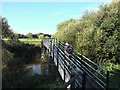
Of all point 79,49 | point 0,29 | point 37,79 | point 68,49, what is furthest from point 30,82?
point 0,29

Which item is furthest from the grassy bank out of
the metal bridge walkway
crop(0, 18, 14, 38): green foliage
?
the metal bridge walkway

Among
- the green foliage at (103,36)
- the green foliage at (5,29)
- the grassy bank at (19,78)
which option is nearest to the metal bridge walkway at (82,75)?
the grassy bank at (19,78)

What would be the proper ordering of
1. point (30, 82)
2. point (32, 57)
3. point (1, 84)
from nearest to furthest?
point (1, 84), point (30, 82), point (32, 57)

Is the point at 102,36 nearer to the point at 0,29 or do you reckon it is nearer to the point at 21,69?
the point at 21,69

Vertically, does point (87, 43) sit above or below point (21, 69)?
above

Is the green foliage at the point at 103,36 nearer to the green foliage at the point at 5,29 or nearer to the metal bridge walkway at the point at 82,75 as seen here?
the metal bridge walkway at the point at 82,75

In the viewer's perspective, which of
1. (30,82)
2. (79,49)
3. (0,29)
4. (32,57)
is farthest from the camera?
(32,57)

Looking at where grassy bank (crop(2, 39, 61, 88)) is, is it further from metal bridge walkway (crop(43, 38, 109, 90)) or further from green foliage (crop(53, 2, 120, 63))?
metal bridge walkway (crop(43, 38, 109, 90))

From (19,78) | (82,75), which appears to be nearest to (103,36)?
(19,78)

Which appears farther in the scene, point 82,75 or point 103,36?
point 103,36

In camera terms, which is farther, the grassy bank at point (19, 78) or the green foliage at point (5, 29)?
the green foliage at point (5, 29)

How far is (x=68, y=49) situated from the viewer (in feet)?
45.5

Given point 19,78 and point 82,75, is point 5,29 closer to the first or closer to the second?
point 19,78

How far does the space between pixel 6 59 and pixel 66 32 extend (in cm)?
780
